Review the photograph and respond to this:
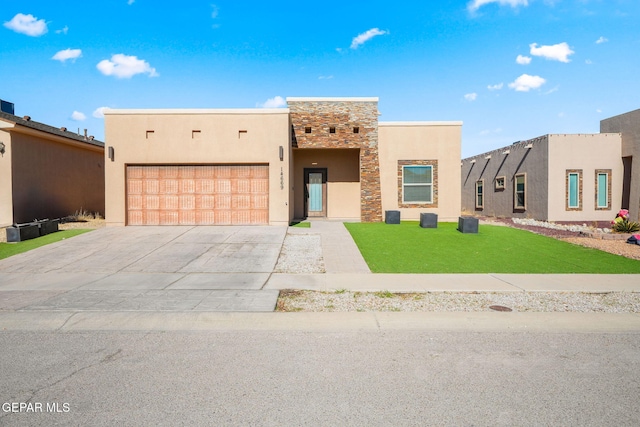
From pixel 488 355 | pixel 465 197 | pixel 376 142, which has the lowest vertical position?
pixel 488 355

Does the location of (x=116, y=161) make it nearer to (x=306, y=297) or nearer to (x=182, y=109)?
(x=182, y=109)

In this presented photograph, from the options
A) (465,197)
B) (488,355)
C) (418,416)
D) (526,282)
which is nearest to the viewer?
(418,416)

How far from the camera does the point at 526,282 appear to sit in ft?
28.3

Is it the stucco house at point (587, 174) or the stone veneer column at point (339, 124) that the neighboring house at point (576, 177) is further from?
the stone veneer column at point (339, 124)

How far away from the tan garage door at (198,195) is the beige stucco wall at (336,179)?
13.2 feet

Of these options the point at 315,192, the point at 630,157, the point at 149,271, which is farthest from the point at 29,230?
the point at 630,157

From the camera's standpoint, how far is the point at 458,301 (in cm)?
725

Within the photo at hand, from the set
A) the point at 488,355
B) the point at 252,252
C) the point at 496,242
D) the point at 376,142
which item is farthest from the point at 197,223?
the point at 488,355

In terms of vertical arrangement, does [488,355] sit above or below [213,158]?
below

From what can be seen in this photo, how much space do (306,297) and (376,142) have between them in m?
13.3

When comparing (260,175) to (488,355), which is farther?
(260,175)

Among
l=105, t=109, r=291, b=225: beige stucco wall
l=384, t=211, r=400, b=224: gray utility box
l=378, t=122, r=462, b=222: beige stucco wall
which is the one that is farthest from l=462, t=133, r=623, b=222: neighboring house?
l=105, t=109, r=291, b=225: beige stucco wall

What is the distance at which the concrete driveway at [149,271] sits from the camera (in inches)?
284

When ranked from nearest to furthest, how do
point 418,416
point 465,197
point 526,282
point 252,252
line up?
point 418,416 → point 526,282 → point 252,252 → point 465,197
